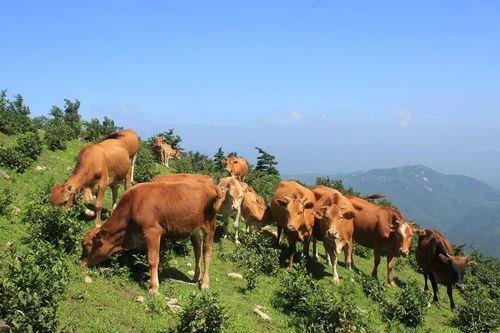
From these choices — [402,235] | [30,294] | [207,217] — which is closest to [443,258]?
[402,235]

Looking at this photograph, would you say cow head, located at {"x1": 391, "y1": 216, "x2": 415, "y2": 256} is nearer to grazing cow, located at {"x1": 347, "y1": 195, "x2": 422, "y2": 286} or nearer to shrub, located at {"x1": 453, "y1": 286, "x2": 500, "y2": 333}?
grazing cow, located at {"x1": 347, "y1": 195, "x2": 422, "y2": 286}

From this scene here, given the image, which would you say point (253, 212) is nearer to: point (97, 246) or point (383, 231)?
point (383, 231)

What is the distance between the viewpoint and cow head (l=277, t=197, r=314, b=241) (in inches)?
602

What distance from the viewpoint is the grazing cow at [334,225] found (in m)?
15.5

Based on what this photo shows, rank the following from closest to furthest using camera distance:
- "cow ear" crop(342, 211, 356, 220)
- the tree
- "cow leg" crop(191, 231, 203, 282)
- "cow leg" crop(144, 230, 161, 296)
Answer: "cow leg" crop(144, 230, 161, 296)
"cow leg" crop(191, 231, 203, 282)
"cow ear" crop(342, 211, 356, 220)
the tree

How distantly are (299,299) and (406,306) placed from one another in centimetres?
335

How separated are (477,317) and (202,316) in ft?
31.4

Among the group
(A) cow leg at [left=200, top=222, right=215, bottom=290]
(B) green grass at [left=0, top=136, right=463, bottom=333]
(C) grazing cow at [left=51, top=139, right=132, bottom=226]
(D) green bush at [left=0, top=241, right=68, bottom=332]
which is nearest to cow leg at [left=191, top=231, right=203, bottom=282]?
(A) cow leg at [left=200, top=222, right=215, bottom=290]

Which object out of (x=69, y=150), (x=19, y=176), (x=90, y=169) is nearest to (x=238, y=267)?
(x=90, y=169)

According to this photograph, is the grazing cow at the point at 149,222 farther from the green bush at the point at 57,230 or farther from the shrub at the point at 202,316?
the shrub at the point at 202,316

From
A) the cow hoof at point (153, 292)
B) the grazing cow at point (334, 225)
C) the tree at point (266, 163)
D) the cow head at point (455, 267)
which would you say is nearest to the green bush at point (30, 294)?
the cow hoof at point (153, 292)

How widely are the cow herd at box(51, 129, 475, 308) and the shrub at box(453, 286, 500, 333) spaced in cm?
246

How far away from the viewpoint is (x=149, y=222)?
10.5 metres

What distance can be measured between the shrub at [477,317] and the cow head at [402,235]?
2.80 meters
